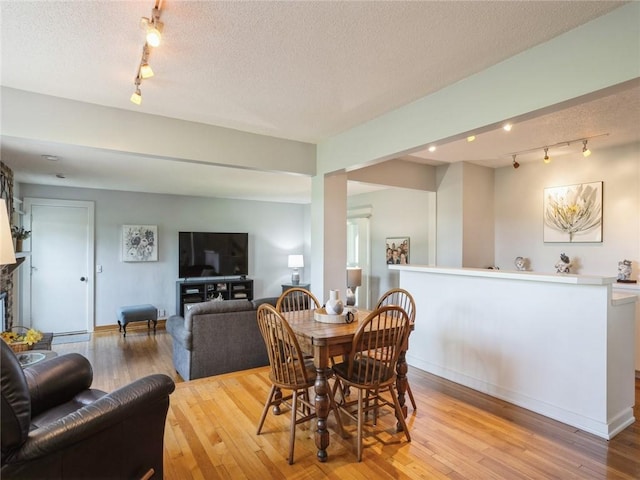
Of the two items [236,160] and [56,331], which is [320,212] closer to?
[236,160]

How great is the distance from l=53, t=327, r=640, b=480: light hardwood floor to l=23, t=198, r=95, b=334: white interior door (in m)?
4.06

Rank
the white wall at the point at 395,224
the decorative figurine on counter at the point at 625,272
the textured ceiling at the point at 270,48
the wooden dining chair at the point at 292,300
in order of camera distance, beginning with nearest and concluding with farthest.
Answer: the textured ceiling at the point at 270,48, the wooden dining chair at the point at 292,300, the decorative figurine on counter at the point at 625,272, the white wall at the point at 395,224

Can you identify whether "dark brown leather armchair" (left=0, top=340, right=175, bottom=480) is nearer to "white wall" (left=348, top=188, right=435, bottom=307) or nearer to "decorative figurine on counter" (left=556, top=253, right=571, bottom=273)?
"white wall" (left=348, top=188, right=435, bottom=307)

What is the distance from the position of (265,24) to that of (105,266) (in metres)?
5.96

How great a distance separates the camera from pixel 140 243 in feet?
21.5

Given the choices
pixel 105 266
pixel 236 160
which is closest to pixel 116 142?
pixel 236 160

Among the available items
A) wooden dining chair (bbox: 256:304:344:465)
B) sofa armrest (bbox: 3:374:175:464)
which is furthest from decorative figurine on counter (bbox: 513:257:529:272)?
sofa armrest (bbox: 3:374:175:464)

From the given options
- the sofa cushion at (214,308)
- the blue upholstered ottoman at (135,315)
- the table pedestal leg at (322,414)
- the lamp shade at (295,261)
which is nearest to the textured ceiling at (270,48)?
the sofa cushion at (214,308)

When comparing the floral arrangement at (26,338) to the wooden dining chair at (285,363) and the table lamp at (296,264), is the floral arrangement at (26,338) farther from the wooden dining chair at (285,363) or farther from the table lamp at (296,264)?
the table lamp at (296,264)

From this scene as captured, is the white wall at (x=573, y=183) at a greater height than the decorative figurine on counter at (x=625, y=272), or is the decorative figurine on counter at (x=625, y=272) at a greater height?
the white wall at (x=573, y=183)

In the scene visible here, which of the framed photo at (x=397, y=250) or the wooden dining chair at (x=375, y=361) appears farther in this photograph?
the framed photo at (x=397, y=250)

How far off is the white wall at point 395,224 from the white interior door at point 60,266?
4.96 meters

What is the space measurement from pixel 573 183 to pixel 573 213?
36cm

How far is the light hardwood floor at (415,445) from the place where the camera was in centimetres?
210
